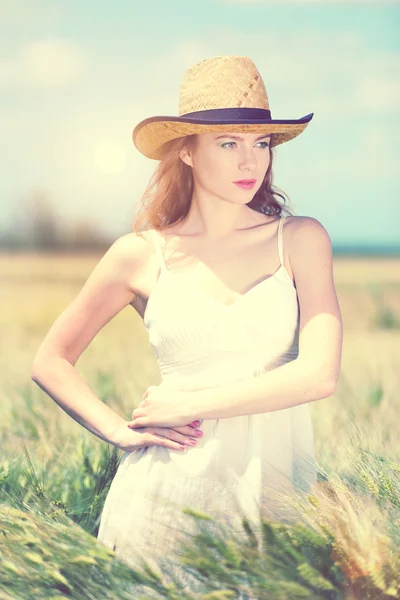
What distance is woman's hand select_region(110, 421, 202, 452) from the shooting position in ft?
6.22

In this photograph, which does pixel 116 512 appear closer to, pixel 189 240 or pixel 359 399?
pixel 189 240

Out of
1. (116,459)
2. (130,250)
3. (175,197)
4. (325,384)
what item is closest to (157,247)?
(130,250)

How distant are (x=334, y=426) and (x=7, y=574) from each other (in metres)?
1.40

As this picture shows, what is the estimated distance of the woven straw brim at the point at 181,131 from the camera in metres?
1.97

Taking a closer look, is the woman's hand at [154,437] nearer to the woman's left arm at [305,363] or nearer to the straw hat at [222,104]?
the woman's left arm at [305,363]

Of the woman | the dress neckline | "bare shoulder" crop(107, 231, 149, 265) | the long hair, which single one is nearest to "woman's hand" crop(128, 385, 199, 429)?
the woman

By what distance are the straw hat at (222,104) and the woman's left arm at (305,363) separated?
0.83ft

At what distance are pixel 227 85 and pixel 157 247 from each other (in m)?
0.38

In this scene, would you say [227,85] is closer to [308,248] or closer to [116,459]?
[308,248]

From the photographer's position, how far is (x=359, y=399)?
11.2 ft

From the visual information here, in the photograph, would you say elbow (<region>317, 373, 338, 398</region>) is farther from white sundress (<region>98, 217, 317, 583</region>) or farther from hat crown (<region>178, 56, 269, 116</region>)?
hat crown (<region>178, 56, 269, 116</region>)

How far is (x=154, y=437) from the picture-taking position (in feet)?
6.27

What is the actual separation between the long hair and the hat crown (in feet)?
0.42

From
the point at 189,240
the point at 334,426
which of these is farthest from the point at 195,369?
the point at 334,426
